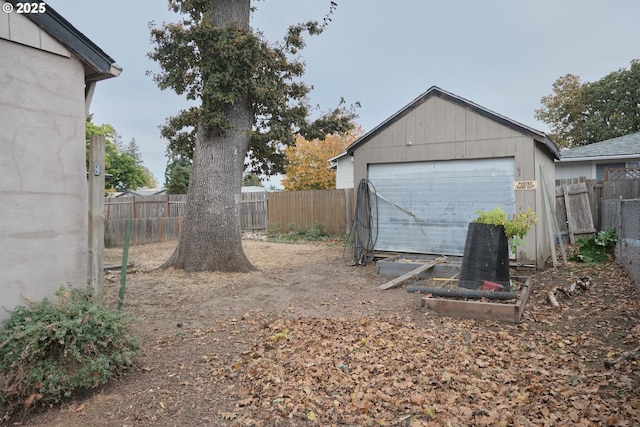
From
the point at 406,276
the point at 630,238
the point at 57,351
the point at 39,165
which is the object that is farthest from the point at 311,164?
the point at 57,351

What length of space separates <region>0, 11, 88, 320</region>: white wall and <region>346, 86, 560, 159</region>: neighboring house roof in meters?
6.83

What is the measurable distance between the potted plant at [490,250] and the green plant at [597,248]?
3.89 metres

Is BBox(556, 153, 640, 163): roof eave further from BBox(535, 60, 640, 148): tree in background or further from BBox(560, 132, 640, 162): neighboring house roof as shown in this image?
BBox(535, 60, 640, 148): tree in background

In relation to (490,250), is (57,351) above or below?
below

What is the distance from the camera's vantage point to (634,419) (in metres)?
2.60

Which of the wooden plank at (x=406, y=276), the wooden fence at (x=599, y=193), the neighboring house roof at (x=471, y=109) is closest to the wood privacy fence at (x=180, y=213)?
the neighboring house roof at (x=471, y=109)

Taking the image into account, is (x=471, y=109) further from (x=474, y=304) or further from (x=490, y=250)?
(x=474, y=304)

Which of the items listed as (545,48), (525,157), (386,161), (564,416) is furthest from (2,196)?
(545,48)

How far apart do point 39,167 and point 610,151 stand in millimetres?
17503

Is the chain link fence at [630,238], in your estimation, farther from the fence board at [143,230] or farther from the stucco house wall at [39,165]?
the fence board at [143,230]

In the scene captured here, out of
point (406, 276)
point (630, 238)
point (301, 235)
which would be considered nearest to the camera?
point (630, 238)

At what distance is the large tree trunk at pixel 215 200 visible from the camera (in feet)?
28.1

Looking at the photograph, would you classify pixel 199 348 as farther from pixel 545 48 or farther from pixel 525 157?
pixel 545 48

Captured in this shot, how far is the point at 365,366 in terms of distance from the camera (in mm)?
3605
